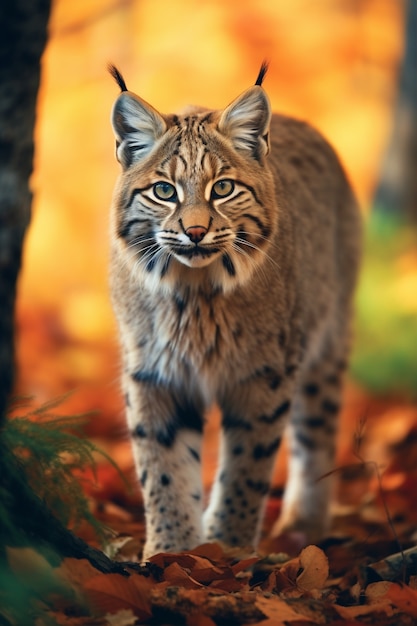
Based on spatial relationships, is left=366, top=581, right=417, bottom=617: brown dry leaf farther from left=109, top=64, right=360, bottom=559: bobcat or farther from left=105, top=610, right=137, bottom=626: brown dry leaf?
left=109, top=64, right=360, bottom=559: bobcat

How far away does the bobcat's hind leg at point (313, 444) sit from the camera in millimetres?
5695

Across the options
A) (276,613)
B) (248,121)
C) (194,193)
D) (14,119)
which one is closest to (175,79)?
(248,121)

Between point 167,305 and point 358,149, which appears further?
point 358,149

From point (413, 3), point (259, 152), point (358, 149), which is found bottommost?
point (259, 152)

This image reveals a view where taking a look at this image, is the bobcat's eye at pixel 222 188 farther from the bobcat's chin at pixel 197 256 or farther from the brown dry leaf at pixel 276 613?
the brown dry leaf at pixel 276 613

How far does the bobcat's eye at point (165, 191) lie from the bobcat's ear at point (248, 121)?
398 millimetres

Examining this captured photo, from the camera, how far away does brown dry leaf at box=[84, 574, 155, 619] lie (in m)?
3.12

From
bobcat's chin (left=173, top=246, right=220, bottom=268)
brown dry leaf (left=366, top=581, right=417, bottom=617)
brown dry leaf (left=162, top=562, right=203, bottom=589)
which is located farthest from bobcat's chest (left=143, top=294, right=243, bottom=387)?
brown dry leaf (left=366, top=581, right=417, bottom=617)

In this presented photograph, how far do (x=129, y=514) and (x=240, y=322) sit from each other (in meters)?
1.58

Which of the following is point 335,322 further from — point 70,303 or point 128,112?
point 70,303

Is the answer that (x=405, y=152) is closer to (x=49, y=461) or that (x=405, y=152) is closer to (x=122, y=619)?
(x=49, y=461)

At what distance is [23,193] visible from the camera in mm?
3551

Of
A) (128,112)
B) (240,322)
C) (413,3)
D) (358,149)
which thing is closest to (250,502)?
(240,322)

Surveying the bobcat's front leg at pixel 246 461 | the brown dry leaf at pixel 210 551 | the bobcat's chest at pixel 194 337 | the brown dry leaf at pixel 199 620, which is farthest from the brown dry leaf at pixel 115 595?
the bobcat's front leg at pixel 246 461
